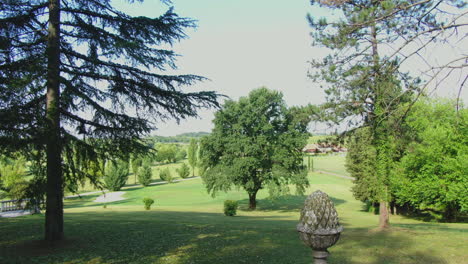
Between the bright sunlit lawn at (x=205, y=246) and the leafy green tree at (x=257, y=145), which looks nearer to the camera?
the bright sunlit lawn at (x=205, y=246)

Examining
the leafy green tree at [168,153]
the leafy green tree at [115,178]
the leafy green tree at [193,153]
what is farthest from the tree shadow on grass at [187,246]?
the leafy green tree at [168,153]

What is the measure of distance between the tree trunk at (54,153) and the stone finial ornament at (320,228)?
822cm

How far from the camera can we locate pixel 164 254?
9.77 metres

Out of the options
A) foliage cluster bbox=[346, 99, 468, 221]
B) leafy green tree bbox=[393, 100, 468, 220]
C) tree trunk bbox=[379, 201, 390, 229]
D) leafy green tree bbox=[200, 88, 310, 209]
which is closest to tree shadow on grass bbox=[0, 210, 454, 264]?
tree trunk bbox=[379, 201, 390, 229]

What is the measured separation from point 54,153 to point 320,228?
892cm

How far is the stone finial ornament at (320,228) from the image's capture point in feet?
11.9

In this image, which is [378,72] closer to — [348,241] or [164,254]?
[164,254]

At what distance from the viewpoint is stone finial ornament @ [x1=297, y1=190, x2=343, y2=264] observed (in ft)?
11.9

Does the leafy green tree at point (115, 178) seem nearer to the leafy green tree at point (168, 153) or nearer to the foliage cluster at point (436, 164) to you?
the foliage cluster at point (436, 164)

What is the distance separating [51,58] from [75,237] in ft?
20.5

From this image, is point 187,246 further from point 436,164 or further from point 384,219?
point 436,164

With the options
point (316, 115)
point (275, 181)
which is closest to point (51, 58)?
point (316, 115)

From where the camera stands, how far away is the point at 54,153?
9.87 m

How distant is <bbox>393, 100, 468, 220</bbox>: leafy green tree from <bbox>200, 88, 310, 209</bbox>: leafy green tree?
1031cm
